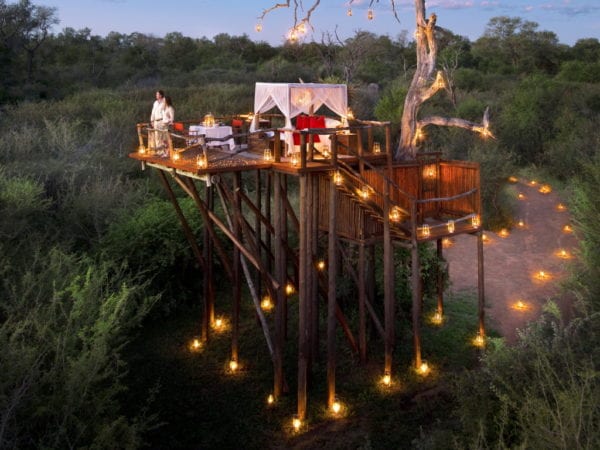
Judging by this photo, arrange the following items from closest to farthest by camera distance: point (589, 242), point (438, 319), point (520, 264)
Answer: point (589, 242)
point (438, 319)
point (520, 264)

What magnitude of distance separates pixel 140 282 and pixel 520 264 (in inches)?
375

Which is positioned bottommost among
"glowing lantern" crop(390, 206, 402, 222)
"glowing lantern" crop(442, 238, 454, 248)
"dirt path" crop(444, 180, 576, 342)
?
"dirt path" crop(444, 180, 576, 342)

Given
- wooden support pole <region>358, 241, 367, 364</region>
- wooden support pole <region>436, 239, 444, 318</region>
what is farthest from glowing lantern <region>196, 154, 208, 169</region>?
wooden support pole <region>436, 239, 444, 318</region>

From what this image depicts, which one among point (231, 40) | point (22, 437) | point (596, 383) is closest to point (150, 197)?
point (22, 437)

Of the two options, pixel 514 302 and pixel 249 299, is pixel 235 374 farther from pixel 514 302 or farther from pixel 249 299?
pixel 514 302

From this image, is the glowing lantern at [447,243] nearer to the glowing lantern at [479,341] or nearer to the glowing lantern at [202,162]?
the glowing lantern at [479,341]

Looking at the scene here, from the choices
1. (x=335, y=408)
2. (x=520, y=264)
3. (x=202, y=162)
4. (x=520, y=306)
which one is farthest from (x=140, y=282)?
(x=520, y=264)

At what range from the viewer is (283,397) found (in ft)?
33.4

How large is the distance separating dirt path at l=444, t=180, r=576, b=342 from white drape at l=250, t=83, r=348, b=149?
553 cm

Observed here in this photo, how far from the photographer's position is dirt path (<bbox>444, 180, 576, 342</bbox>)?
13023 millimetres

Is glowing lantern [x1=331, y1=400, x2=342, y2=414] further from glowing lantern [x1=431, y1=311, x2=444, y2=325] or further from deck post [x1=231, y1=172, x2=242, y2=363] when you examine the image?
glowing lantern [x1=431, y1=311, x2=444, y2=325]

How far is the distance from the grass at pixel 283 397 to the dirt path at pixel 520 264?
0.84 metres

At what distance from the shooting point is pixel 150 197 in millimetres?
16156

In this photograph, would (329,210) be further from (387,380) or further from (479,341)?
(479,341)
